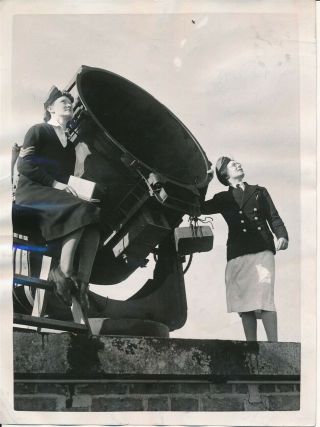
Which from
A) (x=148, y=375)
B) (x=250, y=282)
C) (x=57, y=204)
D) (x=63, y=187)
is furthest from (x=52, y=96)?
(x=148, y=375)

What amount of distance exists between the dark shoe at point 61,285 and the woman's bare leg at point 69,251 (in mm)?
30

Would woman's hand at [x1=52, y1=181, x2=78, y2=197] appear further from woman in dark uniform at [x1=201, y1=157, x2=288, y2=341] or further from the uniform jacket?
woman in dark uniform at [x1=201, y1=157, x2=288, y2=341]

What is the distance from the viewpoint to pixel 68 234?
13.5 feet

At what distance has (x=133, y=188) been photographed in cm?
421

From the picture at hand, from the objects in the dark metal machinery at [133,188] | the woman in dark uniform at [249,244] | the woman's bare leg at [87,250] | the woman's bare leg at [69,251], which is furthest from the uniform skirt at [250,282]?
the woman's bare leg at [69,251]

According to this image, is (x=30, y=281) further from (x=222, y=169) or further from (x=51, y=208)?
(x=222, y=169)

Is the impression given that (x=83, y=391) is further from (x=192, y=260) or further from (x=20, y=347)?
(x=192, y=260)

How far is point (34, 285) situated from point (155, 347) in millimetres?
797

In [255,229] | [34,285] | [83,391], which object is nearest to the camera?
[83,391]

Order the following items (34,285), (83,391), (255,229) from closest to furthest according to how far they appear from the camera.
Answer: (83,391)
(34,285)
(255,229)

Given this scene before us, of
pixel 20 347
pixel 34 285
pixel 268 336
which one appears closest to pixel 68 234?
pixel 34 285

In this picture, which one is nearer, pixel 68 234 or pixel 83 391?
pixel 83 391

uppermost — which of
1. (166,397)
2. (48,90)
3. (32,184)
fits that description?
(48,90)

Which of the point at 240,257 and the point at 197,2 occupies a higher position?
the point at 197,2
